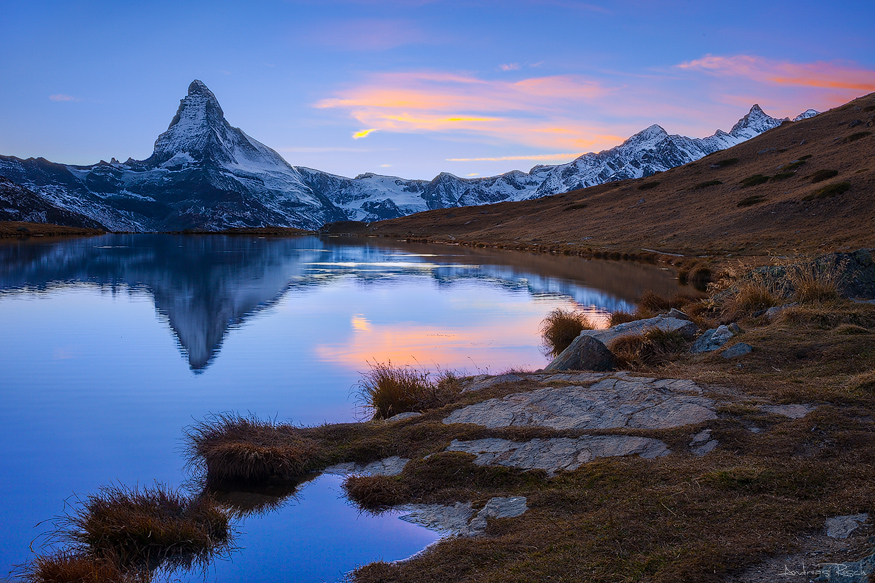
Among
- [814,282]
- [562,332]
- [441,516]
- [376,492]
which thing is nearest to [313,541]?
[376,492]

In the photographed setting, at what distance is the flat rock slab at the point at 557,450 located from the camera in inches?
325

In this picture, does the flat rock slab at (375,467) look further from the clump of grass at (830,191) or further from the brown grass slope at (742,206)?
the clump of grass at (830,191)

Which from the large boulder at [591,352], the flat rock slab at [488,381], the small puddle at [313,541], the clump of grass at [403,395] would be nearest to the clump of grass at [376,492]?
the small puddle at [313,541]

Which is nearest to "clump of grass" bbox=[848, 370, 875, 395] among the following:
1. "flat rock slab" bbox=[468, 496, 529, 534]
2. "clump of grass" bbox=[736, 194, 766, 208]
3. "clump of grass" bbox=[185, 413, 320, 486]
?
"flat rock slab" bbox=[468, 496, 529, 534]

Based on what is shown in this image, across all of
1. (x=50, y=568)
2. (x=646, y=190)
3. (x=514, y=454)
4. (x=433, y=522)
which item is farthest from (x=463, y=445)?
(x=646, y=190)

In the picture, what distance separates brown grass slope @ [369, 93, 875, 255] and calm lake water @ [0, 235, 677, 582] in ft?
71.2

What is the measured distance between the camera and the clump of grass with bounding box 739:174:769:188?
277 feet

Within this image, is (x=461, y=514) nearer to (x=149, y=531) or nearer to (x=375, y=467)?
(x=375, y=467)

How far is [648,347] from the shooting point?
15336 mm

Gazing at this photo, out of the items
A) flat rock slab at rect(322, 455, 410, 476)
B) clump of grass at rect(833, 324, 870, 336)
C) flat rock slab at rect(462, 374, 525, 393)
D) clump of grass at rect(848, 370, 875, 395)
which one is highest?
clump of grass at rect(833, 324, 870, 336)

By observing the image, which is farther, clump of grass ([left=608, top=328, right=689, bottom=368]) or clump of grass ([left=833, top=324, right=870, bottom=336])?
clump of grass ([left=608, top=328, right=689, bottom=368])

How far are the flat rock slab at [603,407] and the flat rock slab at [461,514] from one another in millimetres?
2446

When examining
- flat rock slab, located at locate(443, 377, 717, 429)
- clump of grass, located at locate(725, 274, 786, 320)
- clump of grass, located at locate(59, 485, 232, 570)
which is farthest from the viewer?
clump of grass, located at locate(725, 274, 786, 320)

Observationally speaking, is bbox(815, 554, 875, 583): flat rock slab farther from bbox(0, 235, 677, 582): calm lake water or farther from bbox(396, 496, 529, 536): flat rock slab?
bbox(0, 235, 677, 582): calm lake water
